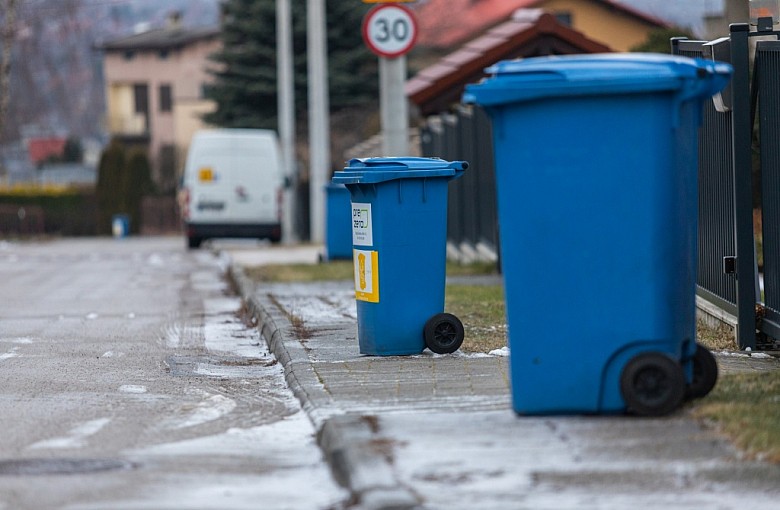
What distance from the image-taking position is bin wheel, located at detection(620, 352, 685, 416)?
21.8 ft

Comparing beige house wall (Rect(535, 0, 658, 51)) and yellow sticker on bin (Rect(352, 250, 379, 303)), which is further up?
beige house wall (Rect(535, 0, 658, 51))

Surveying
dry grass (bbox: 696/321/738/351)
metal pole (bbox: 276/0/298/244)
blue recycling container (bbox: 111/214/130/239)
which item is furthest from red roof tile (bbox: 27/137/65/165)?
dry grass (bbox: 696/321/738/351)

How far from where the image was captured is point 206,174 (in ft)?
95.3

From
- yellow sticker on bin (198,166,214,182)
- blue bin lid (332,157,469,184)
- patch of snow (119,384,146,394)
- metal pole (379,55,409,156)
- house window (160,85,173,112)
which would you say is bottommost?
patch of snow (119,384,146,394)

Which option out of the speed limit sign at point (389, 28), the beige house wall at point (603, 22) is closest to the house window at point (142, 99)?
the beige house wall at point (603, 22)

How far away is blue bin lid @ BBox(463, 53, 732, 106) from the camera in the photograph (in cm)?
665

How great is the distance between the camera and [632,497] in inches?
210

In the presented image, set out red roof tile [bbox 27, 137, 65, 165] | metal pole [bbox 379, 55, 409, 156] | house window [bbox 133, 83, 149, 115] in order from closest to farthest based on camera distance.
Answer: metal pole [bbox 379, 55, 409, 156], house window [bbox 133, 83, 149, 115], red roof tile [bbox 27, 137, 65, 165]

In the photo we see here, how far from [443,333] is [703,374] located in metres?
2.51

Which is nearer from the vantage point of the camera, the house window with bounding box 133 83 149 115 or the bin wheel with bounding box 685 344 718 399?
the bin wheel with bounding box 685 344 718 399

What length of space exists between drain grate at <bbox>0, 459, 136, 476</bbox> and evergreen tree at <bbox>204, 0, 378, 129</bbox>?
121 feet

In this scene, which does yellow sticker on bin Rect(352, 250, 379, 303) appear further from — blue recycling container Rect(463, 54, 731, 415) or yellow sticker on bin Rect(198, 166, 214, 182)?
yellow sticker on bin Rect(198, 166, 214, 182)

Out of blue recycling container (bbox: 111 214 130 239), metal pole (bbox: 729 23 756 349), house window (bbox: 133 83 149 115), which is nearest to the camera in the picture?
metal pole (bbox: 729 23 756 349)

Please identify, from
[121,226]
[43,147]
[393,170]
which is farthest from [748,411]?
[43,147]
